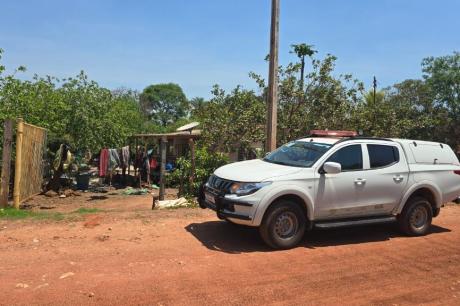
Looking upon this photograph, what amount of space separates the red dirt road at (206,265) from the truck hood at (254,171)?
3.55 feet

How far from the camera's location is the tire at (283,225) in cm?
704

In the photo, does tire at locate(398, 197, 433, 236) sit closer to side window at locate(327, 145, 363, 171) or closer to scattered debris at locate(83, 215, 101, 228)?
side window at locate(327, 145, 363, 171)

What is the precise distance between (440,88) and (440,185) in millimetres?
26367

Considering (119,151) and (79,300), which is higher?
(119,151)

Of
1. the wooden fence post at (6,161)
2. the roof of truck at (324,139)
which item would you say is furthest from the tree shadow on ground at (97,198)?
the roof of truck at (324,139)

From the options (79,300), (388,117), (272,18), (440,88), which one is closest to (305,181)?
(79,300)

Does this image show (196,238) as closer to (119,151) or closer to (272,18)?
(272,18)

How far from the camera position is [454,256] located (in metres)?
7.44

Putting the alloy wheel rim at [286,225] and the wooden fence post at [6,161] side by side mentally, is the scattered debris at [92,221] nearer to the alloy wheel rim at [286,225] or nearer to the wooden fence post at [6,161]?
the wooden fence post at [6,161]

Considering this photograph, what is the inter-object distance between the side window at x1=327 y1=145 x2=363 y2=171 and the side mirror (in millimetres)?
330

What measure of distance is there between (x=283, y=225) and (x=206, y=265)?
1.56 m

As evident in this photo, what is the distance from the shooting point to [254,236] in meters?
7.90

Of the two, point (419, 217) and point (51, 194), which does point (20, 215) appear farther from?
point (419, 217)

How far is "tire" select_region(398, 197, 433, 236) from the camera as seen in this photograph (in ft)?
28.0
